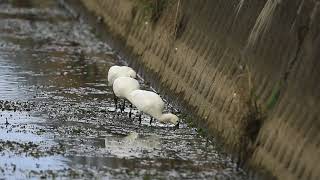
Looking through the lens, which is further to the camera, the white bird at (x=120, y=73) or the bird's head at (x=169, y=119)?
the white bird at (x=120, y=73)

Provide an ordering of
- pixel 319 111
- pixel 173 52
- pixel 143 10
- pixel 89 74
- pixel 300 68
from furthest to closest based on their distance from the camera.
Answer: pixel 143 10, pixel 89 74, pixel 173 52, pixel 300 68, pixel 319 111

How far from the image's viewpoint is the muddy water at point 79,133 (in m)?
11.0

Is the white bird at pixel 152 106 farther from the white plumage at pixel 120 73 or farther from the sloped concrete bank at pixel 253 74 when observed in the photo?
the white plumage at pixel 120 73

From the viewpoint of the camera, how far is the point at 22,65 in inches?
749

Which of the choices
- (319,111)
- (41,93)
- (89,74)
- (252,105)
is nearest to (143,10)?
(89,74)

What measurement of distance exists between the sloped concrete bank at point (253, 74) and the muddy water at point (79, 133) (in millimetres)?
537

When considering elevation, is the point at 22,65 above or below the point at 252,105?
below

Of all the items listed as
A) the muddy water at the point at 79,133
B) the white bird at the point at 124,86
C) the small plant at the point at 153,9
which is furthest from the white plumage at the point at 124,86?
the small plant at the point at 153,9

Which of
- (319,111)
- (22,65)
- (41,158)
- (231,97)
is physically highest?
(319,111)

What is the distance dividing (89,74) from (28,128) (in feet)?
17.4

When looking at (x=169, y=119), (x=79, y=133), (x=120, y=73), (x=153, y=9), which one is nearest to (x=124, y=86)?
(x=120, y=73)

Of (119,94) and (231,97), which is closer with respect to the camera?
(231,97)

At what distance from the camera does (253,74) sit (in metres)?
12.5

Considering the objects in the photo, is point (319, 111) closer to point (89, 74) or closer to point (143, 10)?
point (89, 74)
